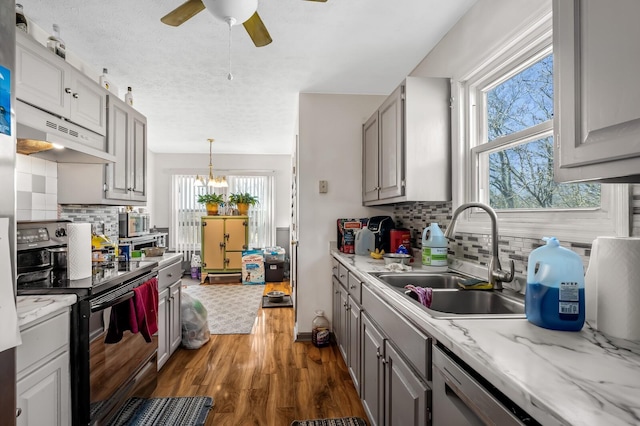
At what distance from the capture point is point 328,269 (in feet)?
10.9

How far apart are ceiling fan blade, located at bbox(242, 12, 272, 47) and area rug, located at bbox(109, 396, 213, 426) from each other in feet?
7.18

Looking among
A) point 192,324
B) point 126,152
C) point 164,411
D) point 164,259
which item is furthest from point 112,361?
point 126,152

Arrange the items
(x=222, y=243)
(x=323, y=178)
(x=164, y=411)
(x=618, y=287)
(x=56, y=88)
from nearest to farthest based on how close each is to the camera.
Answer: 1. (x=618, y=287)
2. (x=56, y=88)
3. (x=164, y=411)
4. (x=323, y=178)
5. (x=222, y=243)

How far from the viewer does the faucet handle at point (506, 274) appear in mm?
1495

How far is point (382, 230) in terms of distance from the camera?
118 inches

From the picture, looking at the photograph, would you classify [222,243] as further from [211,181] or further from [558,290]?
[558,290]

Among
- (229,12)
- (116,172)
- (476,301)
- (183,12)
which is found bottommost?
(476,301)

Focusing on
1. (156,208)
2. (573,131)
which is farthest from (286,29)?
(156,208)

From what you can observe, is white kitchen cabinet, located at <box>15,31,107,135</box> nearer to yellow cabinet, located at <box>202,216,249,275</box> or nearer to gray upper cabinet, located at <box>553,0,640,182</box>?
gray upper cabinet, located at <box>553,0,640,182</box>

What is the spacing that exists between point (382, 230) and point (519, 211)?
1.36 metres

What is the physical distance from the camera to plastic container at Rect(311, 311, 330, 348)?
122 inches

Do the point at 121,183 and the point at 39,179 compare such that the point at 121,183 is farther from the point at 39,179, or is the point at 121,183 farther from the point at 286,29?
the point at 286,29

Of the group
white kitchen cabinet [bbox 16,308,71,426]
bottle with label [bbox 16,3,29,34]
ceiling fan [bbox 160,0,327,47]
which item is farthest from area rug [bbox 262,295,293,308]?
bottle with label [bbox 16,3,29,34]

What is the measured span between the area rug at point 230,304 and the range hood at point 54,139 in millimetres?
2089
